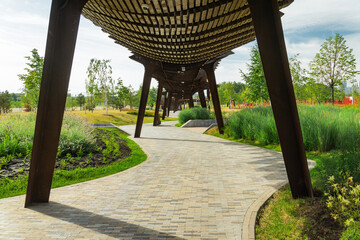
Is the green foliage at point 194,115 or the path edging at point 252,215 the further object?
the green foliage at point 194,115

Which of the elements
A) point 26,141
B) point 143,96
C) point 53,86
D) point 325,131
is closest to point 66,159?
point 26,141

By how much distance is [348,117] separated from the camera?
800 cm

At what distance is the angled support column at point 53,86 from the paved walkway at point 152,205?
0.71 meters

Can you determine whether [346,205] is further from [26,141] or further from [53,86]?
[26,141]

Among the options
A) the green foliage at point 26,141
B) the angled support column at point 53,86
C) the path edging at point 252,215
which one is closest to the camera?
the path edging at point 252,215

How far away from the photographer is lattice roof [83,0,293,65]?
635cm

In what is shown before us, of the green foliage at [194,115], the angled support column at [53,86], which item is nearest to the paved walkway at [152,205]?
the angled support column at [53,86]

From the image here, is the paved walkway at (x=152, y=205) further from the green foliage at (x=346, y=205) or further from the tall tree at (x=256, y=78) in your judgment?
the tall tree at (x=256, y=78)

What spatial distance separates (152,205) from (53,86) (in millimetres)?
2658

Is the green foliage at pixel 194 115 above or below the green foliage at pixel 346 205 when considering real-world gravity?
above

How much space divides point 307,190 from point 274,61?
2186 mm

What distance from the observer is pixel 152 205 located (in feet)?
13.1

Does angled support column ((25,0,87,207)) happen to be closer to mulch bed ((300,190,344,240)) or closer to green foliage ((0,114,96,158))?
green foliage ((0,114,96,158))

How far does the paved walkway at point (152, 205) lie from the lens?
3.11 m
